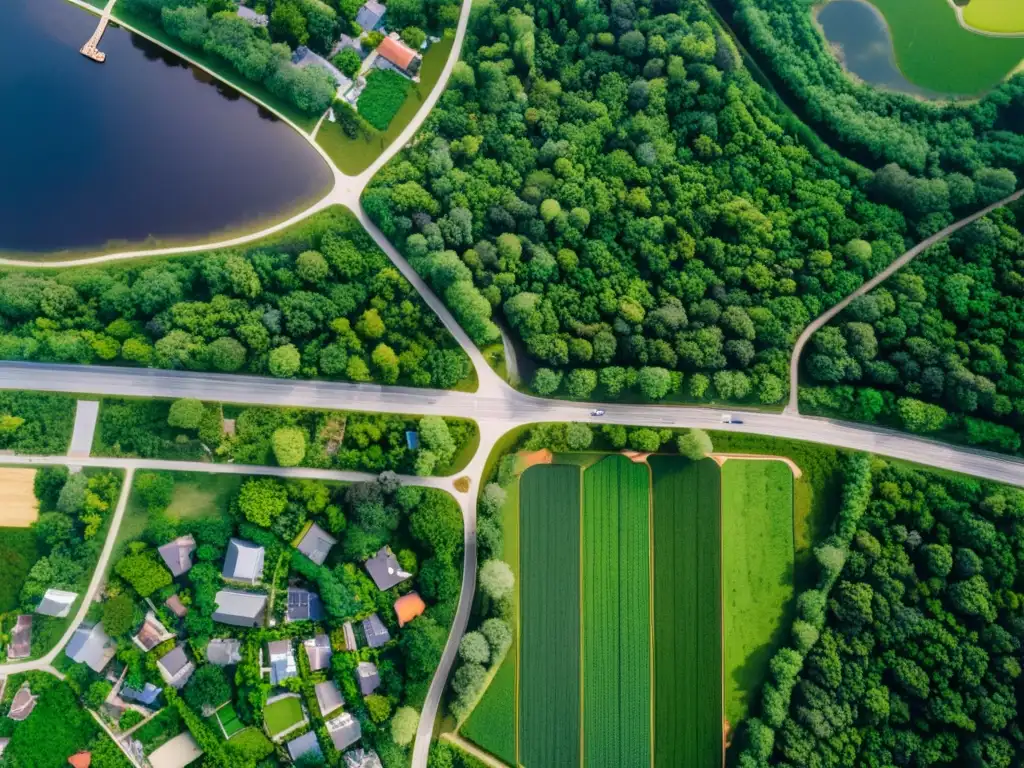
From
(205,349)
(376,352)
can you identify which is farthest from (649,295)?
(205,349)

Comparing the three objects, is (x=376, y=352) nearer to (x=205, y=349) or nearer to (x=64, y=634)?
(x=205, y=349)

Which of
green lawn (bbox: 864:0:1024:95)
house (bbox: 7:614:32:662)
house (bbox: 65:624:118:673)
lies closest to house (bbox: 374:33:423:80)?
green lawn (bbox: 864:0:1024:95)

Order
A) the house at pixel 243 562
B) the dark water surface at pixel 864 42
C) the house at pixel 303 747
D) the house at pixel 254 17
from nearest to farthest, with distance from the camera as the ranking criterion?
1. the house at pixel 303 747
2. the house at pixel 243 562
3. the house at pixel 254 17
4. the dark water surface at pixel 864 42

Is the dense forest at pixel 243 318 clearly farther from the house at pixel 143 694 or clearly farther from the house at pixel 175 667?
the house at pixel 143 694

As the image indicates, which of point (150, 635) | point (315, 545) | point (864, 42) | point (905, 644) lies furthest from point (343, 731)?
point (864, 42)

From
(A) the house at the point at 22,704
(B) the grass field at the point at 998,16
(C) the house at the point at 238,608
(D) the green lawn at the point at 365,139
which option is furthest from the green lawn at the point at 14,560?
(B) the grass field at the point at 998,16

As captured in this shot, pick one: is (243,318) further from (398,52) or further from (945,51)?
(945,51)
